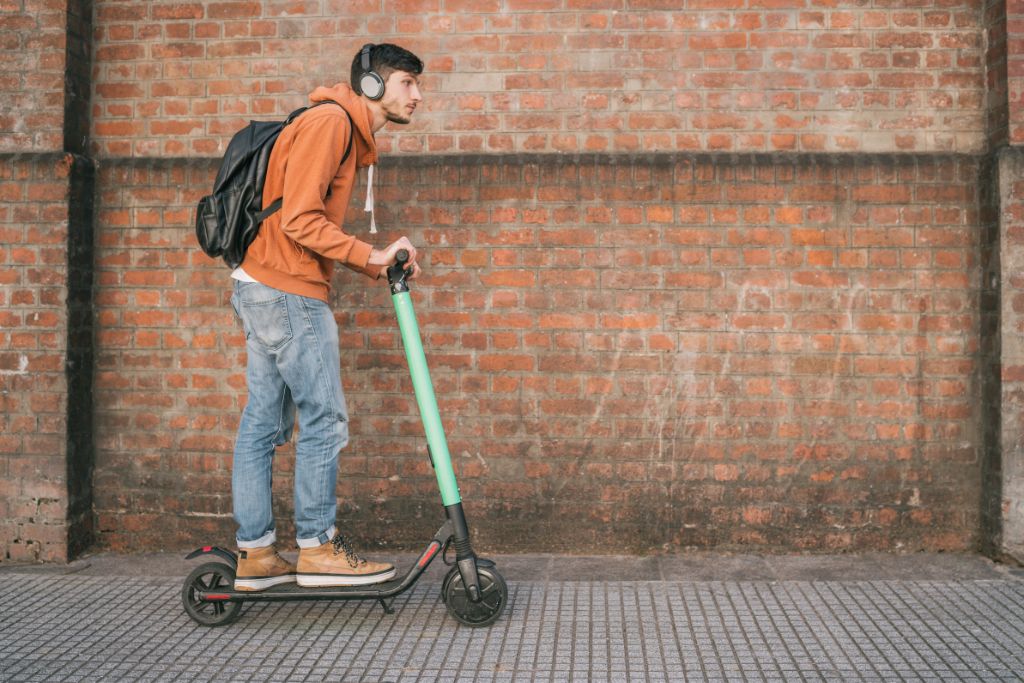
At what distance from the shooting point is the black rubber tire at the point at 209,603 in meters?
3.60

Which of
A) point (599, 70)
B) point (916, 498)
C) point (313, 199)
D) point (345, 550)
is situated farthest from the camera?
point (599, 70)

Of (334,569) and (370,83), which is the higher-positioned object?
(370,83)

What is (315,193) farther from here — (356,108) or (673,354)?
(673,354)

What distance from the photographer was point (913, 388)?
4562 mm

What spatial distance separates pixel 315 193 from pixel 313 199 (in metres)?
0.02

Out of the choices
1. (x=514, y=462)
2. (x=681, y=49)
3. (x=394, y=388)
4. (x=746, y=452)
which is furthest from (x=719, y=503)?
(x=681, y=49)

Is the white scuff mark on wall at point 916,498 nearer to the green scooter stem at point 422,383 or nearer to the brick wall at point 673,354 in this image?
the brick wall at point 673,354

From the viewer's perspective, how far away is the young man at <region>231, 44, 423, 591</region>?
3.54 m

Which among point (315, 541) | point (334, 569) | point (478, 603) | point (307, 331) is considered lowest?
point (478, 603)

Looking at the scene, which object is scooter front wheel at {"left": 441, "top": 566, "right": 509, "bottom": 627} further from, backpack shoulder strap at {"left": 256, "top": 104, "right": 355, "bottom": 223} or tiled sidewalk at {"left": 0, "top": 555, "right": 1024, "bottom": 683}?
backpack shoulder strap at {"left": 256, "top": 104, "right": 355, "bottom": 223}

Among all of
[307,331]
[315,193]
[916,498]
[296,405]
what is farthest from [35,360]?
[916,498]

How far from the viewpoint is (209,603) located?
363 cm

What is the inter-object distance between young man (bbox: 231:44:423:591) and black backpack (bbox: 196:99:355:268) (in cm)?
4

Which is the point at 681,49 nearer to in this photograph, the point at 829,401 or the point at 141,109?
the point at 829,401
